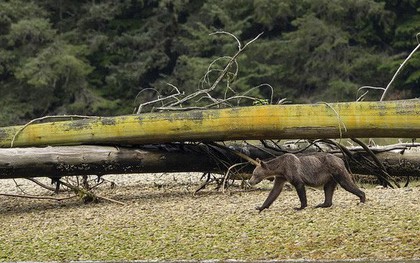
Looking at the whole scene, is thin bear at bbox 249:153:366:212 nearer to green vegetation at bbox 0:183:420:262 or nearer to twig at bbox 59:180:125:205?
green vegetation at bbox 0:183:420:262

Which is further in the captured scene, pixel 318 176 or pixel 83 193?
pixel 83 193

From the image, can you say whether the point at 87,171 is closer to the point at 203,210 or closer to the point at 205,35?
the point at 203,210

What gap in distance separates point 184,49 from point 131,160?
2806cm

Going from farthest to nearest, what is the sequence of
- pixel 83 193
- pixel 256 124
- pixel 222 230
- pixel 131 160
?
1. pixel 83 193
2. pixel 131 160
3. pixel 256 124
4. pixel 222 230

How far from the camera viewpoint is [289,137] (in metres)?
11.8

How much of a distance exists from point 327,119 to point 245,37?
95.4 feet

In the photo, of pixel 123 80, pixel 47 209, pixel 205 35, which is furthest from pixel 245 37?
pixel 47 209

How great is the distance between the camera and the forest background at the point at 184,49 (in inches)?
1451

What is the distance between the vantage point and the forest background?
36844 millimetres

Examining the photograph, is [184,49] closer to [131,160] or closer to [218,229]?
[131,160]

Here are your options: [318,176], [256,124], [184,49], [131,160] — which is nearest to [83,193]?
[131,160]

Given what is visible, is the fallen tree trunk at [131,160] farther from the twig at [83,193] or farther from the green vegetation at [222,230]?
the green vegetation at [222,230]

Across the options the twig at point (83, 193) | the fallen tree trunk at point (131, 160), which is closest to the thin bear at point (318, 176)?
the fallen tree trunk at point (131, 160)

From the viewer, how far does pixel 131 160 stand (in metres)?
12.3
